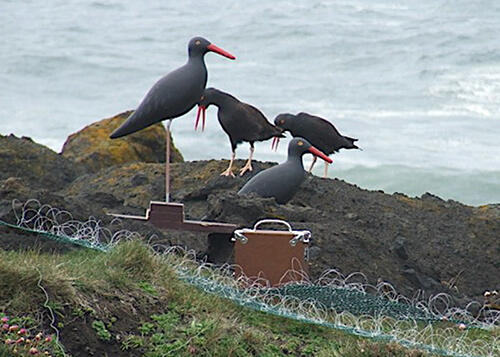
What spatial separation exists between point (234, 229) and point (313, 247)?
73 cm

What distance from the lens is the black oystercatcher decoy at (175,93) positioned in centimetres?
1098

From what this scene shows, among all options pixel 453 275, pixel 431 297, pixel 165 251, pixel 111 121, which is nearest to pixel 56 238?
pixel 165 251

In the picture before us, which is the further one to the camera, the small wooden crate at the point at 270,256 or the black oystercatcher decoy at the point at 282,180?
the black oystercatcher decoy at the point at 282,180

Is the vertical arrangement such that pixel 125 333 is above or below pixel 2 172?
above

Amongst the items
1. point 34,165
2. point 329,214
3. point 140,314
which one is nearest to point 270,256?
point 140,314

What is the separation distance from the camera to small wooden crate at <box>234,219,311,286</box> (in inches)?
357

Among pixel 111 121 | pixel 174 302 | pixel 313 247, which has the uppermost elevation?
pixel 174 302

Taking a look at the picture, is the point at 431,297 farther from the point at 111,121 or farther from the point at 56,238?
the point at 111,121

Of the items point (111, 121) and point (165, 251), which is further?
point (111, 121)

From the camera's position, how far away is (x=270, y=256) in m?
9.12

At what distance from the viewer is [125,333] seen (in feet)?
22.8

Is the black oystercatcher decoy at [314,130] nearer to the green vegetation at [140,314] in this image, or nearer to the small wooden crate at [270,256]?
the small wooden crate at [270,256]

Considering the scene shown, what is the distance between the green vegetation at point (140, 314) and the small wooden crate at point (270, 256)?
3.52 ft

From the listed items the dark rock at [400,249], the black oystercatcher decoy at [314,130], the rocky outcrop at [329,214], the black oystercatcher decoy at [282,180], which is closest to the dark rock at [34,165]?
the rocky outcrop at [329,214]
